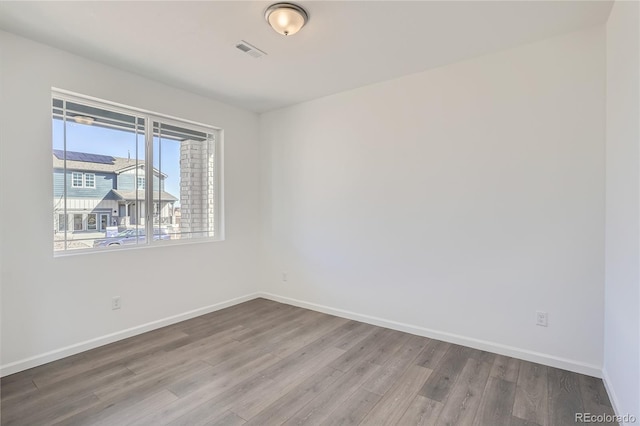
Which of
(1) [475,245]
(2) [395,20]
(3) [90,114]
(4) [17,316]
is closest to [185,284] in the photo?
(4) [17,316]

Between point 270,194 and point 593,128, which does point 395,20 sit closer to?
point 593,128

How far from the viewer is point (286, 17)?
2.11 metres

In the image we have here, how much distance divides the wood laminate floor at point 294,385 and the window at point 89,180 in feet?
4.97

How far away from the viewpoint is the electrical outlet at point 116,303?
3011 mm

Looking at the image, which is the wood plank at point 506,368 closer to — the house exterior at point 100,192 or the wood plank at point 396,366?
the wood plank at point 396,366

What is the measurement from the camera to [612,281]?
2.09m

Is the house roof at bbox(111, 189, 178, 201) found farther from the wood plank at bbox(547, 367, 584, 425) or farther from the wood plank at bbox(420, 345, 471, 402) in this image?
the wood plank at bbox(547, 367, 584, 425)

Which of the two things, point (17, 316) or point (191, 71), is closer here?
point (17, 316)

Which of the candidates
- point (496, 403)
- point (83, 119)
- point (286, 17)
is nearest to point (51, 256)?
point (83, 119)

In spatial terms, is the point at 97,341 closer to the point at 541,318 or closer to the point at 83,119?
the point at 83,119

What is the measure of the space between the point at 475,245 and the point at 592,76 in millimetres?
1548

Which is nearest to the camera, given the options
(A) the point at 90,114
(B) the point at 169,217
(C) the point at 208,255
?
(A) the point at 90,114

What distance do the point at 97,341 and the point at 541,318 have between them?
3894 millimetres

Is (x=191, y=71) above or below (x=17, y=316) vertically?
above
